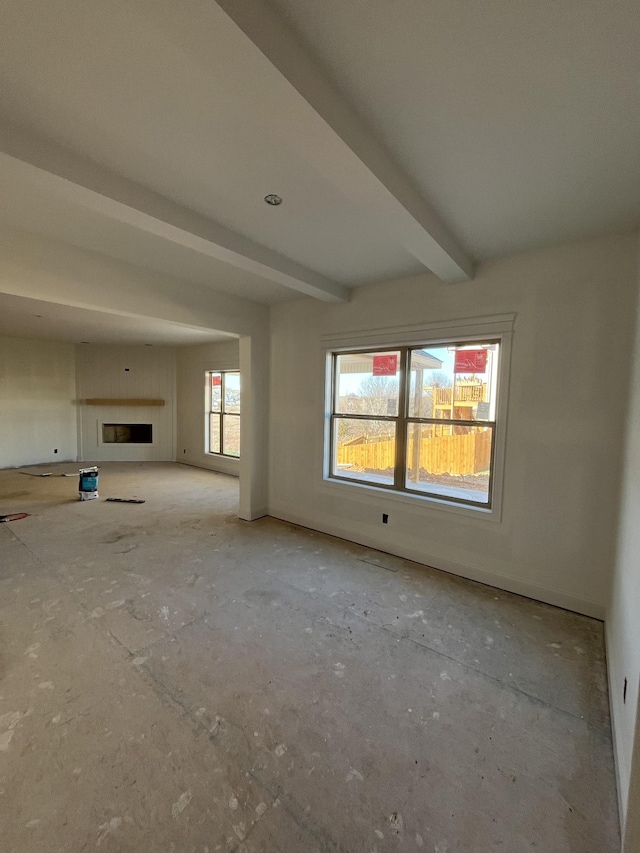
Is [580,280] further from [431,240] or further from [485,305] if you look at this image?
[431,240]

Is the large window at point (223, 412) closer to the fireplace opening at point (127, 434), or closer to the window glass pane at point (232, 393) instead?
the window glass pane at point (232, 393)

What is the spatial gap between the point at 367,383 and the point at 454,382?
95 centimetres

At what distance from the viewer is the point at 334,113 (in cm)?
130

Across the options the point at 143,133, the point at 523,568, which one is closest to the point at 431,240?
the point at 143,133

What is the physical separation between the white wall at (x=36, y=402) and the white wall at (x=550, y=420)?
7.65 m

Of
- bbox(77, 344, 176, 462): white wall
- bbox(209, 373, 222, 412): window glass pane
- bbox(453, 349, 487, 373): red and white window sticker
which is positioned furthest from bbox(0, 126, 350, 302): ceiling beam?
bbox(77, 344, 176, 462): white wall

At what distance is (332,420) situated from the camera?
13.8ft

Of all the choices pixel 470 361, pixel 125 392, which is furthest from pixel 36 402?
pixel 470 361

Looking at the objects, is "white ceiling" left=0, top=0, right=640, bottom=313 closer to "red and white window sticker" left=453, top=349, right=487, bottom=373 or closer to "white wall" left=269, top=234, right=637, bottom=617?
"white wall" left=269, top=234, right=637, bottom=617

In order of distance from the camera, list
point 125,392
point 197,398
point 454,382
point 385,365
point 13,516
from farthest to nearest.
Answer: point 125,392
point 197,398
point 13,516
point 385,365
point 454,382

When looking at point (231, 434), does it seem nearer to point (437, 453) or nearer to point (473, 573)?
point (437, 453)

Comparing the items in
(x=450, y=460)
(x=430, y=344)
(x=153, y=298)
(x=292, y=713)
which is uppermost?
(x=153, y=298)

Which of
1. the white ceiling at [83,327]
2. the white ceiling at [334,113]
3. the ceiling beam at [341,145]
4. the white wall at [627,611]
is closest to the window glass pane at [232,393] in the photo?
the white ceiling at [83,327]

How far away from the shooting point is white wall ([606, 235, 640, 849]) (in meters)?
1.40
